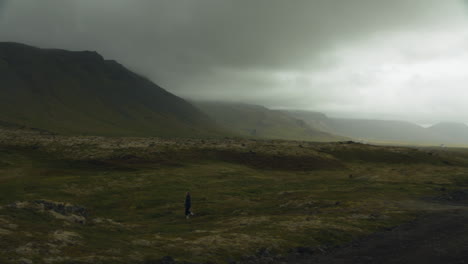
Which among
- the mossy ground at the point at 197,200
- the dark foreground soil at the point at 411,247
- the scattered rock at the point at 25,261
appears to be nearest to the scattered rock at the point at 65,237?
the mossy ground at the point at 197,200

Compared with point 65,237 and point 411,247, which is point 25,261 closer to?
point 65,237

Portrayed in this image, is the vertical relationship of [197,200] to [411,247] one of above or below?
below

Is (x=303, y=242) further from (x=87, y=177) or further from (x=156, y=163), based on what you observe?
(x=156, y=163)

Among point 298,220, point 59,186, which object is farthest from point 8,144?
point 298,220

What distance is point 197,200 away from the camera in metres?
61.1

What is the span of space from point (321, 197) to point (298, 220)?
64.7 ft

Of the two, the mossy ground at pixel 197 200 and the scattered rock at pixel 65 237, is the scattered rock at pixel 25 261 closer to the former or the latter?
the mossy ground at pixel 197 200

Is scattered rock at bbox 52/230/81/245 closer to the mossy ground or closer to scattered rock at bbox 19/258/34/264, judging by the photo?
the mossy ground

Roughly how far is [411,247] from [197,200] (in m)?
36.8

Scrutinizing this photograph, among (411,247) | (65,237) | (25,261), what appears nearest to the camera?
(25,261)

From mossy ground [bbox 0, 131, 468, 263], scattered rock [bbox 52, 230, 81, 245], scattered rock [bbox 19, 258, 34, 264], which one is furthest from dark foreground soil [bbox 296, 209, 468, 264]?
scattered rock [bbox 19, 258, 34, 264]

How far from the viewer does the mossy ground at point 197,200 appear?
2817 centimetres

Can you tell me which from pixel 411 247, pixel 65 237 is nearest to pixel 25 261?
pixel 65 237

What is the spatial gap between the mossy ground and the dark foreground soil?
2.43m
